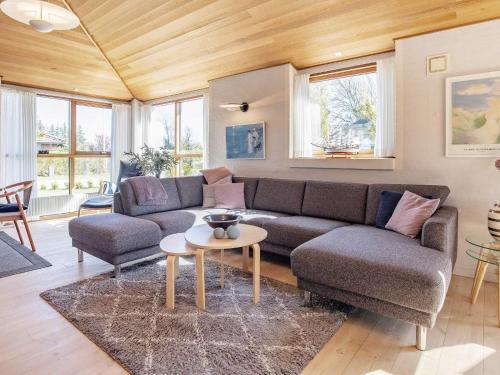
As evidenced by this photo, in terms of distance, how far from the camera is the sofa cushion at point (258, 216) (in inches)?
127

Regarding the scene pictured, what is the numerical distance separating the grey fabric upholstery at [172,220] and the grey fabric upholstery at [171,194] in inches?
13.1

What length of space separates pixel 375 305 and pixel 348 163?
1.95m

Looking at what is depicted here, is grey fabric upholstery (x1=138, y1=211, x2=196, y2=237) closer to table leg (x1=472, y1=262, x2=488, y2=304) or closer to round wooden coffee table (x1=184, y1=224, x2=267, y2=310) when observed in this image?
round wooden coffee table (x1=184, y1=224, x2=267, y2=310)

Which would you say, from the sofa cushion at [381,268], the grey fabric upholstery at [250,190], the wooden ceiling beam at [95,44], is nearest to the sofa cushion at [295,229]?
the sofa cushion at [381,268]

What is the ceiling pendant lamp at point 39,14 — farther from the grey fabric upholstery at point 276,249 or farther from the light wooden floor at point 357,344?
the grey fabric upholstery at point 276,249

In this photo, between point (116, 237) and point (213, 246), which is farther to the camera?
point (116, 237)

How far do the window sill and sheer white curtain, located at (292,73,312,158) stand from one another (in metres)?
0.20

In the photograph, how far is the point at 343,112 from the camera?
388cm

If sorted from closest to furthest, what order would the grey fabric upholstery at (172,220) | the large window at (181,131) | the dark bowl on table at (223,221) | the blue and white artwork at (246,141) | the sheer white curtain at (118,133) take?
the dark bowl on table at (223,221)
the grey fabric upholstery at (172,220)
the blue and white artwork at (246,141)
the large window at (181,131)
the sheer white curtain at (118,133)

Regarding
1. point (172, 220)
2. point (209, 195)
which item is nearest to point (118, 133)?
point (209, 195)

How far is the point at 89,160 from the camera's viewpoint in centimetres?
604

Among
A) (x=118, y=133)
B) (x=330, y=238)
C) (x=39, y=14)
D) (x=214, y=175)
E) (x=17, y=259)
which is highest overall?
(x=39, y=14)

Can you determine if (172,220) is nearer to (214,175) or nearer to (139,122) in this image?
(214,175)

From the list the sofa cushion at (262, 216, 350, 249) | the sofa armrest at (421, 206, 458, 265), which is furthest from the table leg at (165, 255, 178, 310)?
the sofa armrest at (421, 206, 458, 265)
